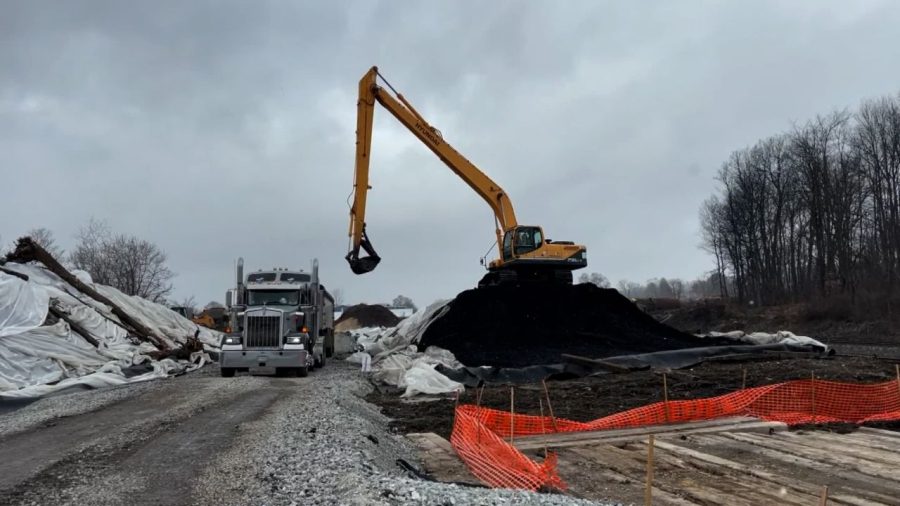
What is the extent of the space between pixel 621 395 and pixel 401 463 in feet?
25.7

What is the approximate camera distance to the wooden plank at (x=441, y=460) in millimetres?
7340

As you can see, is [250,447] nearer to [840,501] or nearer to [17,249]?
[840,501]

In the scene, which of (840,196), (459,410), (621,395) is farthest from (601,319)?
(840,196)

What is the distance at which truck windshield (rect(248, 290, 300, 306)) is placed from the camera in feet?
66.4

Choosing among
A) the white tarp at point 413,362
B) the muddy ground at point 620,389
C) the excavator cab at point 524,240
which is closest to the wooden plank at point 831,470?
the muddy ground at point 620,389

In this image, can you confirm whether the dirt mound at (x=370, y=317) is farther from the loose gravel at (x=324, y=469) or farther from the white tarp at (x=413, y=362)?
the loose gravel at (x=324, y=469)

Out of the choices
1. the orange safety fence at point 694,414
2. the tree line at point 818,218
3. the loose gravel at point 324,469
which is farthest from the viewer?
the tree line at point 818,218

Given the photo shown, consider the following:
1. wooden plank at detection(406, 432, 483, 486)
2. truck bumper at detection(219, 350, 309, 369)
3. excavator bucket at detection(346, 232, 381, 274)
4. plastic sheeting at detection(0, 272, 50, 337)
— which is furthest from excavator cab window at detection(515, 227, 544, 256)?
plastic sheeting at detection(0, 272, 50, 337)

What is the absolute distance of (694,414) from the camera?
10578mm

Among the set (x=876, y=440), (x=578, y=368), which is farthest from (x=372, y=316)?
(x=876, y=440)

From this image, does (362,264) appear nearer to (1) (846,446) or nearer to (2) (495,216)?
(2) (495,216)

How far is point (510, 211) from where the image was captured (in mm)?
26719

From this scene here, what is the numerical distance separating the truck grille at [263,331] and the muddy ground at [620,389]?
13.1 ft

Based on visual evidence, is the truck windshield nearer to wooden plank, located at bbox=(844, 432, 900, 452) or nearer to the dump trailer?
the dump trailer
